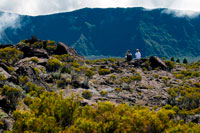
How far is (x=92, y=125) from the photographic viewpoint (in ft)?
25.0

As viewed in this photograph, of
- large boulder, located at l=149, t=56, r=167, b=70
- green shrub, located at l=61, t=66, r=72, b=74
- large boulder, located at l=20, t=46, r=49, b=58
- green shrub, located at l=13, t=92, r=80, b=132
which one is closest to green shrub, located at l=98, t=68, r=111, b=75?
green shrub, located at l=61, t=66, r=72, b=74

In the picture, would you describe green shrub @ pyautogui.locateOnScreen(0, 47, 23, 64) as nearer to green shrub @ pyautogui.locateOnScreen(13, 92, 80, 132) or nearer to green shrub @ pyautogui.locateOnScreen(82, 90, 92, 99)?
green shrub @ pyautogui.locateOnScreen(82, 90, 92, 99)

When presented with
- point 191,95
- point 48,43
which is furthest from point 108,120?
point 48,43

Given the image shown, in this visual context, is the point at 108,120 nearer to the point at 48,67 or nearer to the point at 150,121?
the point at 150,121

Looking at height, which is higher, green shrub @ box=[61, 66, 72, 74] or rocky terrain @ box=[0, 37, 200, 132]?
green shrub @ box=[61, 66, 72, 74]

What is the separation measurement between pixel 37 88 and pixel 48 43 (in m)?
22.1

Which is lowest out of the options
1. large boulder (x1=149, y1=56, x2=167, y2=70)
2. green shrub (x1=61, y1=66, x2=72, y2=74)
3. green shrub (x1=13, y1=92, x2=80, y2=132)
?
green shrub (x1=13, y1=92, x2=80, y2=132)

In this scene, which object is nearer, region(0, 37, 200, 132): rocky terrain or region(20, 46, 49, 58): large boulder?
region(0, 37, 200, 132): rocky terrain

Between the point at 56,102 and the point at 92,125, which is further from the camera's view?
the point at 56,102

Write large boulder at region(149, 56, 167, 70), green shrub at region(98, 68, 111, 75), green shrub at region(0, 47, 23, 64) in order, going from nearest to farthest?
green shrub at region(0, 47, 23, 64)
green shrub at region(98, 68, 111, 75)
large boulder at region(149, 56, 167, 70)

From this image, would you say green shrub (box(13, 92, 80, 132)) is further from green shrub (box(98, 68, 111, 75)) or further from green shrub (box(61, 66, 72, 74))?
green shrub (box(98, 68, 111, 75))

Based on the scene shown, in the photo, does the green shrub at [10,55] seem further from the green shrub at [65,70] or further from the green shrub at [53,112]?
the green shrub at [53,112]

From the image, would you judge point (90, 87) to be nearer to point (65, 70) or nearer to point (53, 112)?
point (65, 70)

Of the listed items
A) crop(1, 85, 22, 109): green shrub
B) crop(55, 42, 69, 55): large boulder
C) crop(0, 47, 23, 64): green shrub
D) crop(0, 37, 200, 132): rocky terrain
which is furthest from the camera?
crop(55, 42, 69, 55): large boulder
